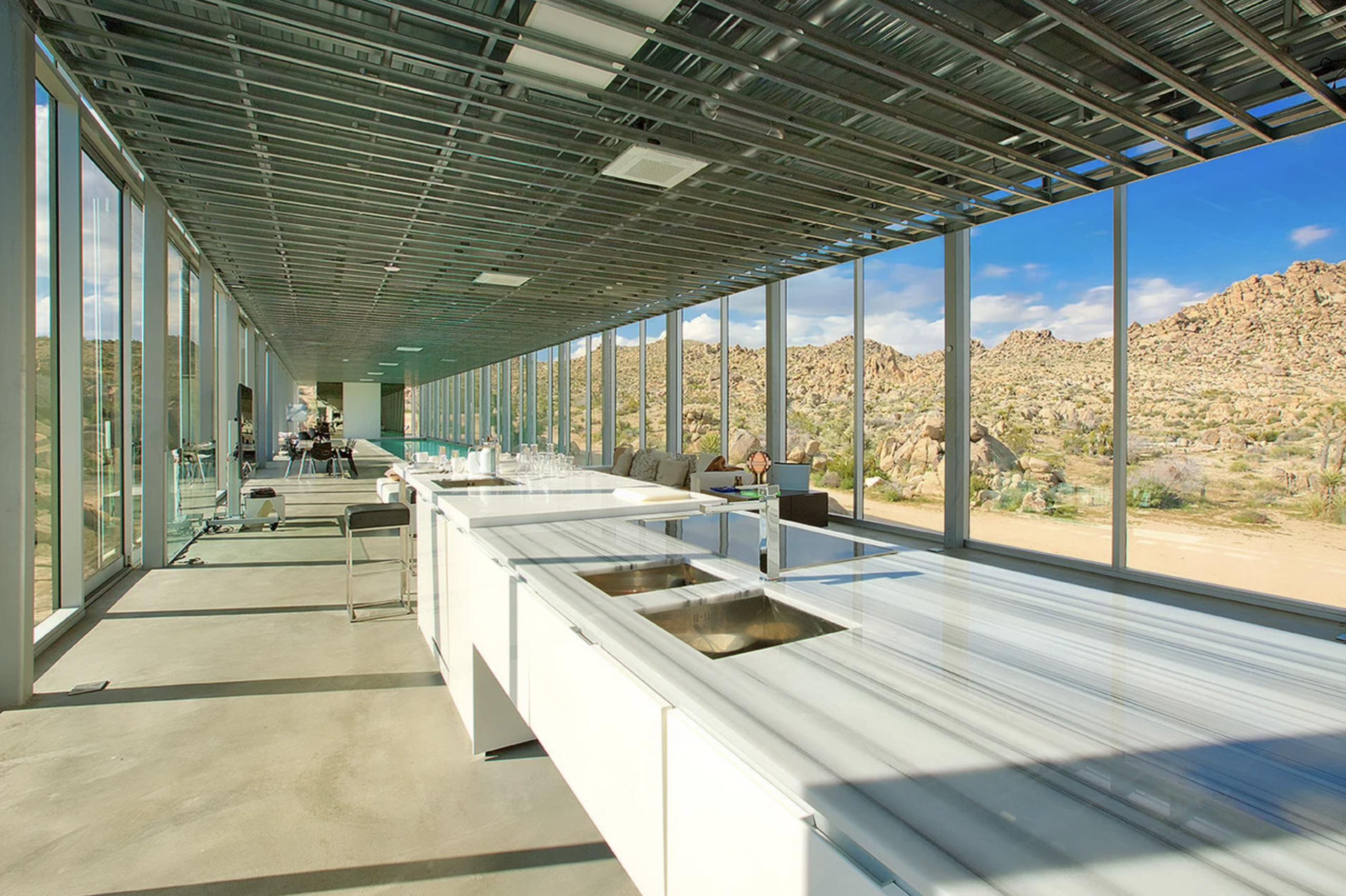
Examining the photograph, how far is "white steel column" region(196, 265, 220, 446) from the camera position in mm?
8070

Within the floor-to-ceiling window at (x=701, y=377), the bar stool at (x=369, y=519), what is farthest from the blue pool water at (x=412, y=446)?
the floor-to-ceiling window at (x=701, y=377)

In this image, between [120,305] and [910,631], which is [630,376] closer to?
[120,305]

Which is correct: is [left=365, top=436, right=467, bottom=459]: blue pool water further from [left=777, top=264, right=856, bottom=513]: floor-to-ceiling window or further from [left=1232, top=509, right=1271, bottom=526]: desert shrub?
[left=1232, top=509, right=1271, bottom=526]: desert shrub

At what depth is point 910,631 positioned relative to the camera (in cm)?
142

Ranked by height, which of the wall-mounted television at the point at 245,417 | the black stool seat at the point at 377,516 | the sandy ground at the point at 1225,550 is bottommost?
the sandy ground at the point at 1225,550

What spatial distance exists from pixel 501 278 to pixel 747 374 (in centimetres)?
374

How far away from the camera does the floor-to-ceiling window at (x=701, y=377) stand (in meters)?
10.7

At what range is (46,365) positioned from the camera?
13.8ft

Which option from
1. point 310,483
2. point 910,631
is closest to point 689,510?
point 910,631

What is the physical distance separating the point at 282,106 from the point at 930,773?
5123 millimetres

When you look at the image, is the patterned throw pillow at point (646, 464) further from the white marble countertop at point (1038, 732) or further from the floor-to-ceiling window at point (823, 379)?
the white marble countertop at point (1038, 732)

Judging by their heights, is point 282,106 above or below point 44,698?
above

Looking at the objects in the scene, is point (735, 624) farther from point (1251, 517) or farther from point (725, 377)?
point (725, 377)

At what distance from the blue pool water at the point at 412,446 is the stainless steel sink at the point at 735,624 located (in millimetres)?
3956
